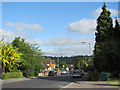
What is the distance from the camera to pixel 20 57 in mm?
36719

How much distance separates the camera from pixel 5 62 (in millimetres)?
32875

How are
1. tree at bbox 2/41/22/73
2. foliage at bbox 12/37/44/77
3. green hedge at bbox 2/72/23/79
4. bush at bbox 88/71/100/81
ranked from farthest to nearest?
foliage at bbox 12/37/44/77, tree at bbox 2/41/22/73, green hedge at bbox 2/72/23/79, bush at bbox 88/71/100/81

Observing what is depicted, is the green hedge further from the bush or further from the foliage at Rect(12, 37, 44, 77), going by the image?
the bush

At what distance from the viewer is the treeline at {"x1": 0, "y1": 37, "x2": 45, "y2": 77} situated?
108ft

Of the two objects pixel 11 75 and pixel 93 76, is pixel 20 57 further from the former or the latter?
pixel 93 76

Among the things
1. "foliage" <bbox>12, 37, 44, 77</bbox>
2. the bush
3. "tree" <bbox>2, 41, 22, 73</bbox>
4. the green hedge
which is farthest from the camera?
"foliage" <bbox>12, 37, 44, 77</bbox>

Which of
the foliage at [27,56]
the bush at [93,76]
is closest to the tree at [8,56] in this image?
the foliage at [27,56]

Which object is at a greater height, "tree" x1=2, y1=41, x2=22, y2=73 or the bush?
"tree" x1=2, y1=41, x2=22, y2=73

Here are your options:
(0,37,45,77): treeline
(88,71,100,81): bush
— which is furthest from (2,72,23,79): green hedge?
(88,71,100,81): bush

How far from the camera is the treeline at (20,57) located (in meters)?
33.0

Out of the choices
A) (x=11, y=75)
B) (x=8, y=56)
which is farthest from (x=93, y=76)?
(x=8, y=56)

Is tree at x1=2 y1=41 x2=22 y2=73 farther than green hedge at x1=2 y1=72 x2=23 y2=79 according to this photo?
Yes

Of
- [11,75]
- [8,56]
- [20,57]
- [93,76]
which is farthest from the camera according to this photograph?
[20,57]

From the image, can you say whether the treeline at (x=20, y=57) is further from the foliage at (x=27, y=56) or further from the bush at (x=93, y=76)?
the bush at (x=93, y=76)
